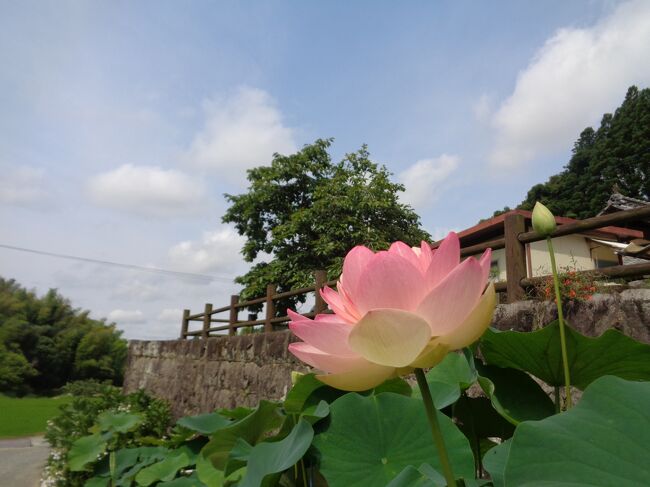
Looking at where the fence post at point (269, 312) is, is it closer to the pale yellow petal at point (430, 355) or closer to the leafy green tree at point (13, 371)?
the pale yellow petal at point (430, 355)

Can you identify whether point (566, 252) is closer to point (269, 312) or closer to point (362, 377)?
point (269, 312)

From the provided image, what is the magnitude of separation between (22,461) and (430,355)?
9629 millimetres

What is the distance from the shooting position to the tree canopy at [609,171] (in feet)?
63.0

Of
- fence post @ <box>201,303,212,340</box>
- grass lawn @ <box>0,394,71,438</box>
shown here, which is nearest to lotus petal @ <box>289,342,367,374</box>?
fence post @ <box>201,303,212,340</box>

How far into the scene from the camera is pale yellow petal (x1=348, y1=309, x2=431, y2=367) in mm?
393

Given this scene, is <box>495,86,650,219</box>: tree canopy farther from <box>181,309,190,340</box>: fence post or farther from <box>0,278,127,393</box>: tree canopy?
<box>0,278,127,393</box>: tree canopy

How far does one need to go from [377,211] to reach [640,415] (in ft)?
40.3

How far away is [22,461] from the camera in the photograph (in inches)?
308

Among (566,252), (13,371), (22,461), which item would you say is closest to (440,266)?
(22,461)

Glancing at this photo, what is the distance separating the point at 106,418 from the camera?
3.58 meters

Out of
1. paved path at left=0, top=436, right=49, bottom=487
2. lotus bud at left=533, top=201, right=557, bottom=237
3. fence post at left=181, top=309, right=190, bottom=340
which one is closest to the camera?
lotus bud at left=533, top=201, right=557, bottom=237

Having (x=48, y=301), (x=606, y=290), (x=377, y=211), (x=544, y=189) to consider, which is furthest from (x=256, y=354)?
(x=48, y=301)

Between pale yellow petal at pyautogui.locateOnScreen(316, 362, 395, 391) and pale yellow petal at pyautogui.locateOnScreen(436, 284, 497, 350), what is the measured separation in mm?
55

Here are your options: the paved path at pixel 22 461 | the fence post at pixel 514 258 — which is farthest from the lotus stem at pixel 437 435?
the paved path at pixel 22 461
